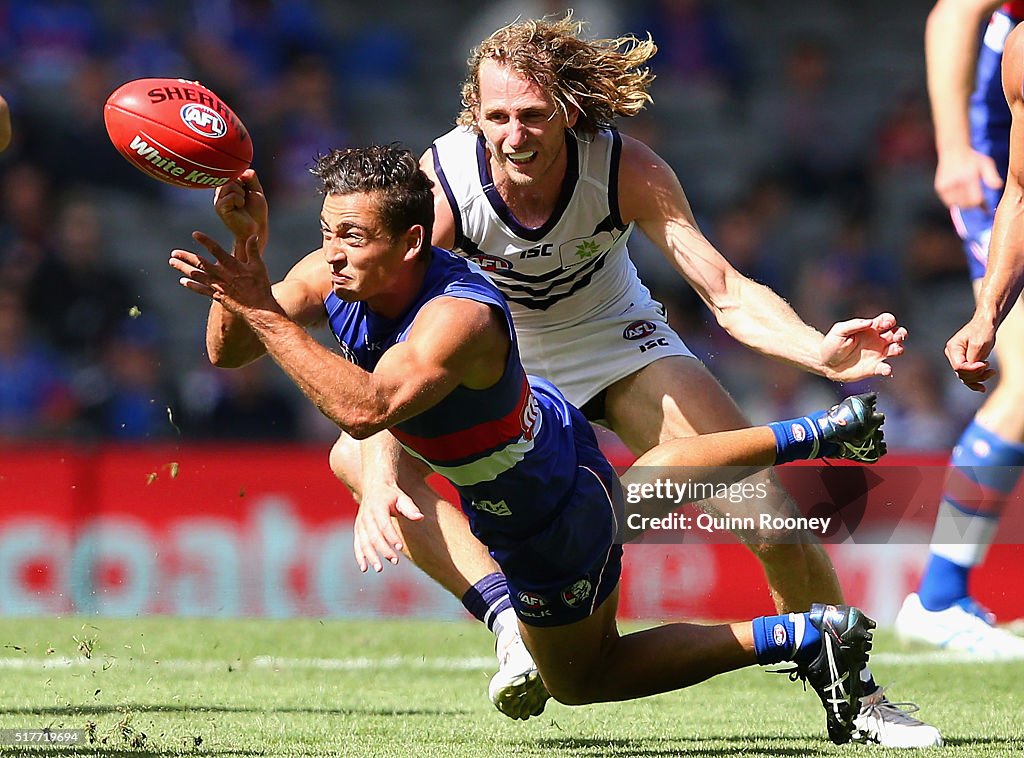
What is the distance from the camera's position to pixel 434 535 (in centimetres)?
569

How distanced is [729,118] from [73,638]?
8.38 metres

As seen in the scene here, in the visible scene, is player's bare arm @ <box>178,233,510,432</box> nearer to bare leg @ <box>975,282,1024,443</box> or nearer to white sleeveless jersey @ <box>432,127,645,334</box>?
white sleeveless jersey @ <box>432,127,645,334</box>

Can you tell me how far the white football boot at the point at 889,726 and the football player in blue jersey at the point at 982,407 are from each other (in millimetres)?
1547

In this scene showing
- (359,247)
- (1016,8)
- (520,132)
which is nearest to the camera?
(359,247)

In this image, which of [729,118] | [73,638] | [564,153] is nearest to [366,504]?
[564,153]

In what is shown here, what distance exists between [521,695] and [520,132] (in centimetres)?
187

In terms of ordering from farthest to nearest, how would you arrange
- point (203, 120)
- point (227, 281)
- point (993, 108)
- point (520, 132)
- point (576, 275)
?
1. point (993, 108)
2. point (576, 275)
3. point (520, 132)
4. point (203, 120)
5. point (227, 281)

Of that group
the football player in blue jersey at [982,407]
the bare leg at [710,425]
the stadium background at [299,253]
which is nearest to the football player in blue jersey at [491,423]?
the bare leg at [710,425]

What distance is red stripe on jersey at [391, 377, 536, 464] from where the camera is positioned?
4.68 metres

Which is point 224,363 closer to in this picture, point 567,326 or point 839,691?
point 567,326

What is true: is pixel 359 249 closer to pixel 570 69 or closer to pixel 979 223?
pixel 570 69

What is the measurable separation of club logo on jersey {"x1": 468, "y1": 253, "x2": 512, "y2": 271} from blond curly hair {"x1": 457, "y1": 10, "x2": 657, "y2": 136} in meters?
0.48

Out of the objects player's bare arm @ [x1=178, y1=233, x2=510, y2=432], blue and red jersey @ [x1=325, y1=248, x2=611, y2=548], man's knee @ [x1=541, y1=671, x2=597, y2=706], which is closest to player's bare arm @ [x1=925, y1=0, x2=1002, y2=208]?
blue and red jersey @ [x1=325, y1=248, x2=611, y2=548]

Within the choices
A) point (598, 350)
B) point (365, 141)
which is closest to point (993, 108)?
point (598, 350)
